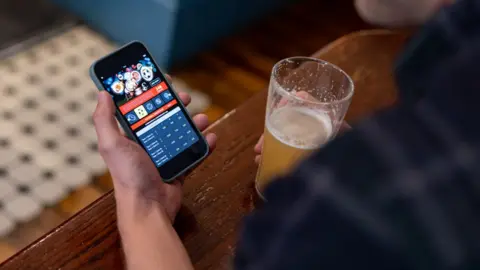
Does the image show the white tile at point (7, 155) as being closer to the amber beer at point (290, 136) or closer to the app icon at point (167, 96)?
the app icon at point (167, 96)

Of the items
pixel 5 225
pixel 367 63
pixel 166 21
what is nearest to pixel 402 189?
pixel 367 63

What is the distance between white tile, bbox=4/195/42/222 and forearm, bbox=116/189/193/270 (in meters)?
0.67

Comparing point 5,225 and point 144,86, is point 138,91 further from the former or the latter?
point 5,225

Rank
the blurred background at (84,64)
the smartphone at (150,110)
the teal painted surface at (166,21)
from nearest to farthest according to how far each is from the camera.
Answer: the smartphone at (150,110) < the blurred background at (84,64) < the teal painted surface at (166,21)

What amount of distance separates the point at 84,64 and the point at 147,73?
0.98 metres

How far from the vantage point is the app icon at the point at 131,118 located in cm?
68

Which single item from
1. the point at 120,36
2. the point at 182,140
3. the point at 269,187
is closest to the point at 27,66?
the point at 120,36

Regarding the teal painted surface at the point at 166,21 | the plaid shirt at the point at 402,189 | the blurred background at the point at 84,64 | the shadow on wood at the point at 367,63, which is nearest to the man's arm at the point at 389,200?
the plaid shirt at the point at 402,189

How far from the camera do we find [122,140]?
25.3 inches

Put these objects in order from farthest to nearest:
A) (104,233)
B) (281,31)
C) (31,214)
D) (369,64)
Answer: (281,31) < (31,214) < (369,64) < (104,233)

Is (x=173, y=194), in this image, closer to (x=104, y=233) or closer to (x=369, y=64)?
(x=104, y=233)

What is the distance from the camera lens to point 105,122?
64 cm

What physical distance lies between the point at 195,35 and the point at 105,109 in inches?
42.6

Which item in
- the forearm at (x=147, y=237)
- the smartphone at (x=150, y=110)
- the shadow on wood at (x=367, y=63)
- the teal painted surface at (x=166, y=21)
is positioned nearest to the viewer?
the forearm at (x=147, y=237)
